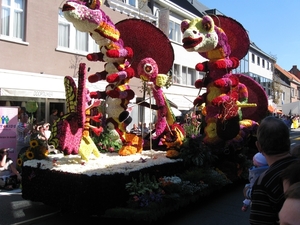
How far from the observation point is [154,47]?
815cm

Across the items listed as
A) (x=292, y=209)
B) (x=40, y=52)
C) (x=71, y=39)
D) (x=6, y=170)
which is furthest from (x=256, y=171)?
(x=71, y=39)

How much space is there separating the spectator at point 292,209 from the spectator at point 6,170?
7304 millimetres

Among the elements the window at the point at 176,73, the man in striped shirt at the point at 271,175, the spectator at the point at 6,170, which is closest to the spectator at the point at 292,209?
the man in striped shirt at the point at 271,175

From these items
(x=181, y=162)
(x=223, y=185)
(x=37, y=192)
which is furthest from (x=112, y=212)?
(x=223, y=185)

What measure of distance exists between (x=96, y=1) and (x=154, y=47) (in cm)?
205

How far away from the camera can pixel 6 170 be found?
7.72 meters

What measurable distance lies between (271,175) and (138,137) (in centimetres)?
563

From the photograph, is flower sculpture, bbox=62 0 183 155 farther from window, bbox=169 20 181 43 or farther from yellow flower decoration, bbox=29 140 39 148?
window, bbox=169 20 181 43

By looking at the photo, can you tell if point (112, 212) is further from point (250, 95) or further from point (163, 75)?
point (250, 95)

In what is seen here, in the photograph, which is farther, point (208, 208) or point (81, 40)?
point (81, 40)

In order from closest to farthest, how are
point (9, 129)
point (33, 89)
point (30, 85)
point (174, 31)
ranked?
point (9, 129)
point (33, 89)
point (30, 85)
point (174, 31)

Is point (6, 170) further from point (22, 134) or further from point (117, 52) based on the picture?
point (117, 52)

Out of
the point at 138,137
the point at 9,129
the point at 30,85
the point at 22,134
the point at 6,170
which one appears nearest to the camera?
the point at 138,137

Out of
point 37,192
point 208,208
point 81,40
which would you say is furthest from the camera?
point 81,40
